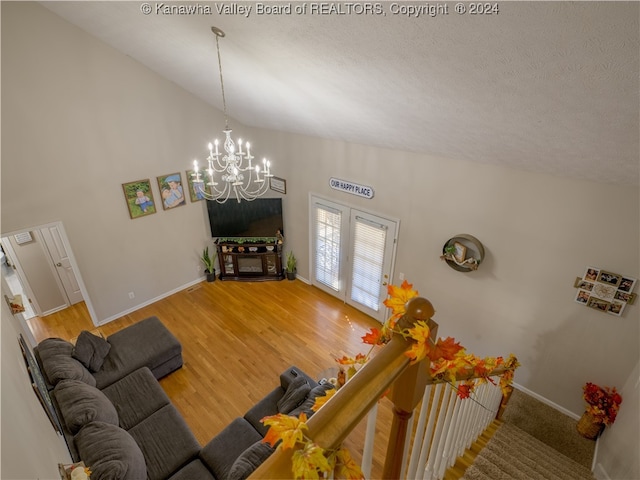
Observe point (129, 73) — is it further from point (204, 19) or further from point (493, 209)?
point (493, 209)

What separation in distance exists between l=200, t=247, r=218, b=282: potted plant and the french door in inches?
79.4

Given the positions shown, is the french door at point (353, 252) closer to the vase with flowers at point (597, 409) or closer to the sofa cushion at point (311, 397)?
the sofa cushion at point (311, 397)

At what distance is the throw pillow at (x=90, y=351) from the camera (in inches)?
153

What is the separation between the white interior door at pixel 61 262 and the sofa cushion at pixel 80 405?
2893 millimetres

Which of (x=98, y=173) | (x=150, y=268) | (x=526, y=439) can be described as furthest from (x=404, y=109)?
(x=150, y=268)

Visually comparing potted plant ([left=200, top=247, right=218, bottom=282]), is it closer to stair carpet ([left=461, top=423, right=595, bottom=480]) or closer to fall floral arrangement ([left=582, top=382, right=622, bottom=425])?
stair carpet ([left=461, top=423, right=595, bottom=480])

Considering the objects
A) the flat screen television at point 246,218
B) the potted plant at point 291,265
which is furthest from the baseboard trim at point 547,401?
the flat screen television at point 246,218

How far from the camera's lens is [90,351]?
13.0 ft

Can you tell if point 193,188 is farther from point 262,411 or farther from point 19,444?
point 19,444

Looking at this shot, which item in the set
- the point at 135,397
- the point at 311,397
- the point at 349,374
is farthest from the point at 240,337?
the point at 349,374

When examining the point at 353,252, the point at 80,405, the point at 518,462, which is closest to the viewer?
the point at 518,462

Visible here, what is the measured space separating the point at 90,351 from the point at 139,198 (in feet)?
7.72

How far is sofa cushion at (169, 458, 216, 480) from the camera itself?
293 centimetres

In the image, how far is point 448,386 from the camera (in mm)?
1472
